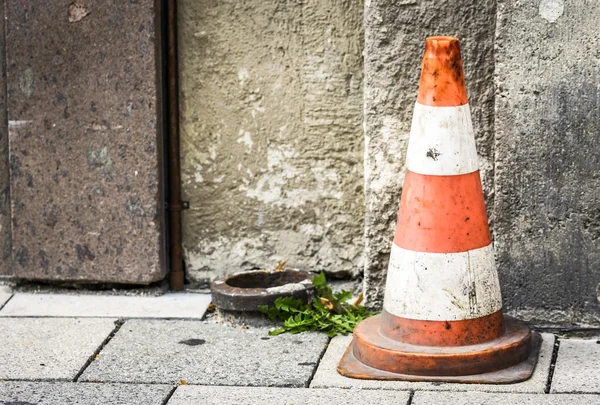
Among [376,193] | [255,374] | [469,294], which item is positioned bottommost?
[255,374]

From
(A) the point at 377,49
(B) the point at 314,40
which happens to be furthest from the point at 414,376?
(B) the point at 314,40

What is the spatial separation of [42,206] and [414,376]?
5.90 ft

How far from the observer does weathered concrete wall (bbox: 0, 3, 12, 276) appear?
14.7 ft

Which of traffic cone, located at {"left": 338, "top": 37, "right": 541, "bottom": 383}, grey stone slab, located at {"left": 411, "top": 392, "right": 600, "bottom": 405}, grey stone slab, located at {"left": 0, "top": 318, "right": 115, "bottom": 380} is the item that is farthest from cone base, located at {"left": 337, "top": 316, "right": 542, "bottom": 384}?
grey stone slab, located at {"left": 0, "top": 318, "right": 115, "bottom": 380}

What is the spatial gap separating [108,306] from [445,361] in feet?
5.04

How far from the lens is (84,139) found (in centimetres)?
439

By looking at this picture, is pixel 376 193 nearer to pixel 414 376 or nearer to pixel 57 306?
pixel 414 376

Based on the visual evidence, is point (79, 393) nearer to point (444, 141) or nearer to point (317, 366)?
point (317, 366)

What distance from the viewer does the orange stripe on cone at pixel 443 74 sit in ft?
11.7

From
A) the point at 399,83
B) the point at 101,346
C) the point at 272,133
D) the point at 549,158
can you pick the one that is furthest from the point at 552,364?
the point at 101,346

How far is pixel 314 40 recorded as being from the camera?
4.35m

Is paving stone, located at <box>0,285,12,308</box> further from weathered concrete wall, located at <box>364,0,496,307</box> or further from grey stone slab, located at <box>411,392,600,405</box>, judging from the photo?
grey stone slab, located at <box>411,392,600,405</box>

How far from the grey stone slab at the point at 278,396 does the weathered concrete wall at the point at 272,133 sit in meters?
1.10

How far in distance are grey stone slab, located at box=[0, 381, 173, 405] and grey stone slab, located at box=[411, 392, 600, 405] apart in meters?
0.84
